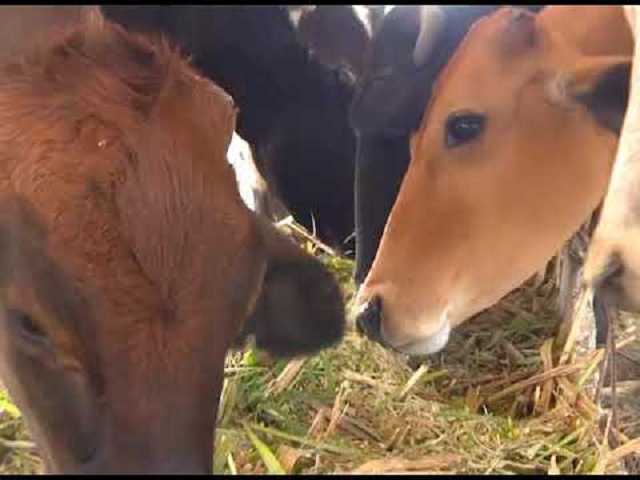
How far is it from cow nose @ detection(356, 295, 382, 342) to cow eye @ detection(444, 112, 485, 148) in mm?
427

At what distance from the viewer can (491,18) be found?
3309 mm

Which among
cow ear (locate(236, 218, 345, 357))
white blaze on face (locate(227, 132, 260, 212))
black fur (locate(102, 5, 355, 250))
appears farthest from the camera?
white blaze on face (locate(227, 132, 260, 212))

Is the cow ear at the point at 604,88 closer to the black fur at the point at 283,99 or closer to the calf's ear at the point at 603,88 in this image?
the calf's ear at the point at 603,88

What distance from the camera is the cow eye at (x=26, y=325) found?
86.5 inches

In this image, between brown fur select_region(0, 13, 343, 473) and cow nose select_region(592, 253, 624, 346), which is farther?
cow nose select_region(592, 253, 624, 346)

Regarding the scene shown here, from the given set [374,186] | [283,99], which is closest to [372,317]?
[374,186]

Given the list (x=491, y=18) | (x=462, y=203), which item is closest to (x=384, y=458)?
(x=462, y=203)

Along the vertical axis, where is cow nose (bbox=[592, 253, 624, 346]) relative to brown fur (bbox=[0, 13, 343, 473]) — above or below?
below

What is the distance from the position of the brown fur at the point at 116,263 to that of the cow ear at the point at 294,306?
243mm

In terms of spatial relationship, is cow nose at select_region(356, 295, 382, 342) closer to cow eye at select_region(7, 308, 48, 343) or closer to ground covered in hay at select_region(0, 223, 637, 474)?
ground covered in hay at select_region(0, 223, 637, 474)

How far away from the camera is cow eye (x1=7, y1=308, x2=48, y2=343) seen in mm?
2197

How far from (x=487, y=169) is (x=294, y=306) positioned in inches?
28.5

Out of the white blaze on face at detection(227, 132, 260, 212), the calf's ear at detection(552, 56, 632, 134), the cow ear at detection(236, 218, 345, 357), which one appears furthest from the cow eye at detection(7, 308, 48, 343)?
the white blaze on face at detection(227, 132, 260, 212)

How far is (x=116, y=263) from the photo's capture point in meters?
2.15
